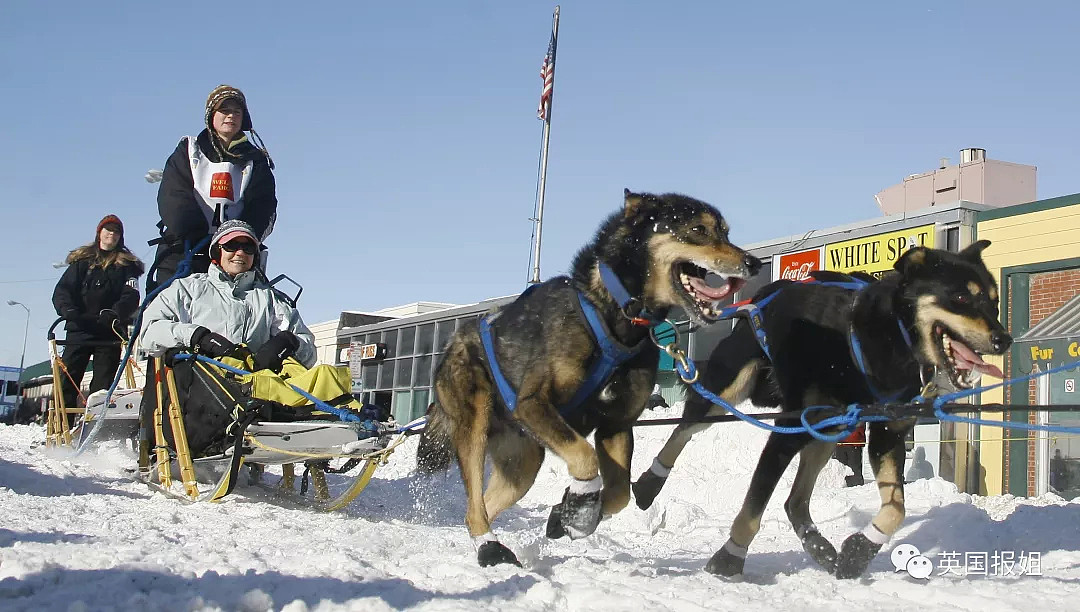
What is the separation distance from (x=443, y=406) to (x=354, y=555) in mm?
1052

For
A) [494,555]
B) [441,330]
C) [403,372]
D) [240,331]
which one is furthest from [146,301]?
[403,372]

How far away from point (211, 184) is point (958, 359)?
4746 millimetres

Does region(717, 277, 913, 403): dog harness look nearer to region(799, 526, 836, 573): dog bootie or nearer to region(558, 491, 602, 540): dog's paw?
region(799, 526, 836, 573): dog bootie

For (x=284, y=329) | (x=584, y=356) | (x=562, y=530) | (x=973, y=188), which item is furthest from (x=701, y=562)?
(x=973, y=188)

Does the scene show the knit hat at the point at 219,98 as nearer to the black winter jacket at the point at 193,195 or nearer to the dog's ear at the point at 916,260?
the black winter jacket at the point at 193,195

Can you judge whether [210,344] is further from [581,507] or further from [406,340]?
[406,340]

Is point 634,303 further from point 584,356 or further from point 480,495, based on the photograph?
point 480,495

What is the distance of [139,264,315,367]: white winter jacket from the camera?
6047mm

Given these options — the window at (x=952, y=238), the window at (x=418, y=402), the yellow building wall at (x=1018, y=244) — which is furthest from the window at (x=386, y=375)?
the yellow building wall at (x=1018, y=244)

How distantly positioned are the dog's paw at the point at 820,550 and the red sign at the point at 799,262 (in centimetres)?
1153

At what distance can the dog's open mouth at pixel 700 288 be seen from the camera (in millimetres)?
4039

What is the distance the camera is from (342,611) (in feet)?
9.35

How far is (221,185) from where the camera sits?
21.6ft

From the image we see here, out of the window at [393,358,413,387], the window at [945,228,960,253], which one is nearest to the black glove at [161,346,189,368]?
the window at [945,228,960,253]
